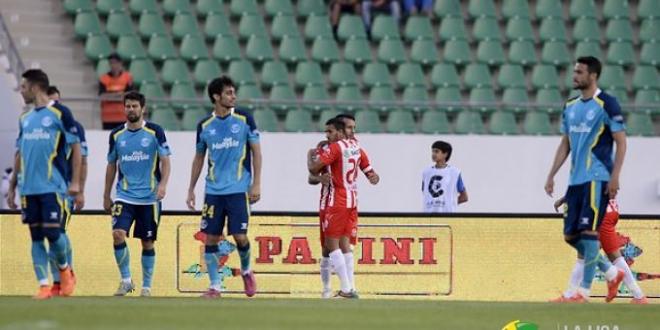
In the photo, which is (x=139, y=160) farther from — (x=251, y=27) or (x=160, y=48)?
(x=251, y=27)

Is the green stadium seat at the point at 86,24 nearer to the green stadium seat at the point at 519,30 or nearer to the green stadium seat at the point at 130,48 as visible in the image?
the green stadium seat at the point at 130,48

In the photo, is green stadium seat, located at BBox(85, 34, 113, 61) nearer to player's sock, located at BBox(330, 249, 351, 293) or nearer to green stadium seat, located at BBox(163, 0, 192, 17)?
green stadium seat, located at BBox(163, 0, 192, 17)

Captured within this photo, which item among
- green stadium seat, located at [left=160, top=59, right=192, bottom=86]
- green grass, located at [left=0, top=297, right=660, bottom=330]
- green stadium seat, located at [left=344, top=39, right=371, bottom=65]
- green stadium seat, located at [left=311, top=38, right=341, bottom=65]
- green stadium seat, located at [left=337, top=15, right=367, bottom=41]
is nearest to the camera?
green grass, located at [left=0, top=297, right=660, bottom=330]

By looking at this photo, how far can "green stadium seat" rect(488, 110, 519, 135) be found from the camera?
23156 millimetres

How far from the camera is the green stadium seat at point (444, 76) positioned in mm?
25062

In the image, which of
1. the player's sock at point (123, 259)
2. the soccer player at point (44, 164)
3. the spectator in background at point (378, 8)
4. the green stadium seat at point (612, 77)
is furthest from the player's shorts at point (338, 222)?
the green stadium seat at point (612, 77)

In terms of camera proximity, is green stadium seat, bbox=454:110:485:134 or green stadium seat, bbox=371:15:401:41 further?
green stadium seat, bbox=371:15:401:41

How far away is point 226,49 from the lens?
81.6ft

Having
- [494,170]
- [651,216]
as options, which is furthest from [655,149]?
[651,216]

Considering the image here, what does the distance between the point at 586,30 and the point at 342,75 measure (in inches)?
164

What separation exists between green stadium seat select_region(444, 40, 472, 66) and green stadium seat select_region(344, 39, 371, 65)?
1.22 m

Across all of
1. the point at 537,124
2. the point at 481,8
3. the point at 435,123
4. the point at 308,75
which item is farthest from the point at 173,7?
the point at 537,124

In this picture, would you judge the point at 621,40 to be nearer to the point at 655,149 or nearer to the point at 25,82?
the point at 655,149

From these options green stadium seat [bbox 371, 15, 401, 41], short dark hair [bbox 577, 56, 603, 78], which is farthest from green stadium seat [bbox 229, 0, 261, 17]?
short dark hair [bbox 577, 56, 603, 78]
